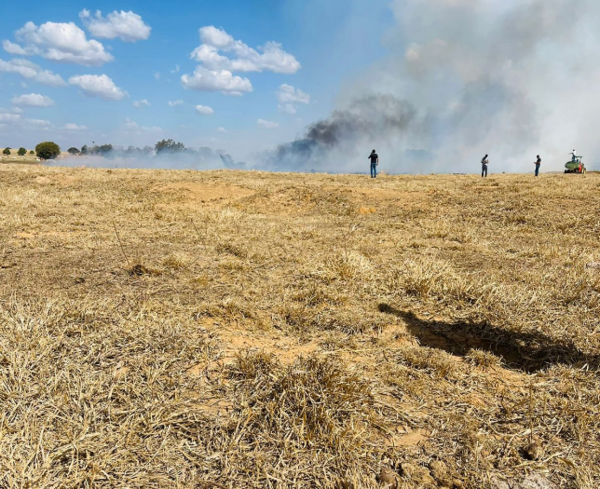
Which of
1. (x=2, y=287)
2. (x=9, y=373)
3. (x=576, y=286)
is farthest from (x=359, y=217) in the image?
(x=9, y=373)

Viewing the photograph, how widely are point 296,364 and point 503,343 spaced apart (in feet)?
7.86

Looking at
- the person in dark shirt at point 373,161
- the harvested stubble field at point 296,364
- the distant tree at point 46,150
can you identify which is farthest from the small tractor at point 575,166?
the distant tree at point 46,150

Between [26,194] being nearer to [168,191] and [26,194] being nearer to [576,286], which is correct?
[168,191]

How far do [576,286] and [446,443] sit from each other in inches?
157

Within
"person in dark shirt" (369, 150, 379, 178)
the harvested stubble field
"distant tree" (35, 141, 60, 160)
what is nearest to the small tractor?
"person in dark shirt" (369, 150, 379, 178)

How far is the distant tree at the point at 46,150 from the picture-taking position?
106 meters

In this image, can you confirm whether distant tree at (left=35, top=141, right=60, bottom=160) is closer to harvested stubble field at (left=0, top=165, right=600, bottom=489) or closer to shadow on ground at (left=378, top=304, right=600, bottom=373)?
harvested stubble field at (left=0, top=165, right=600, bottom=489)

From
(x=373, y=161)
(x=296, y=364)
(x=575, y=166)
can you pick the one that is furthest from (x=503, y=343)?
(x=575, y=166)

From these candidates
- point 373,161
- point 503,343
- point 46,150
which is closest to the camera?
point 503,343

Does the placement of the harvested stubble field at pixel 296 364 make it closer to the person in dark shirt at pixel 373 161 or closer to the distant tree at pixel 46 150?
the person in dark shirt at pixel 373 161

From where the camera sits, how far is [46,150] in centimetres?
10656

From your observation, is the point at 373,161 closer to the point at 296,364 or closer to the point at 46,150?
the point at 296,364

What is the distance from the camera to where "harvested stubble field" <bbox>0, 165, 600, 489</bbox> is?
8.63 ft

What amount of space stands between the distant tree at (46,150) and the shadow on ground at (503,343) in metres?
124
